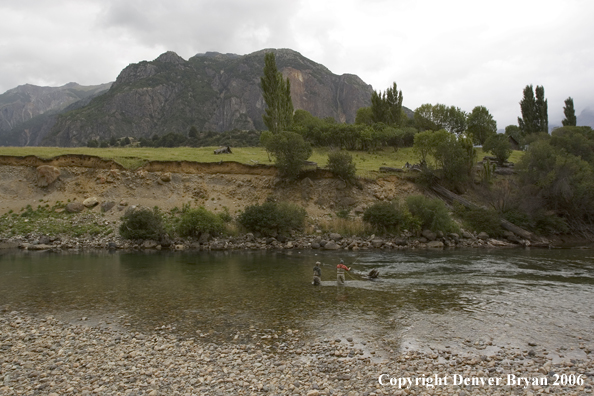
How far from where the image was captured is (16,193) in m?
44.6

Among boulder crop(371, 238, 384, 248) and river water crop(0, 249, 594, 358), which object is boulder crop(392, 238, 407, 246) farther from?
river water crop(0, 249, 594, 358)

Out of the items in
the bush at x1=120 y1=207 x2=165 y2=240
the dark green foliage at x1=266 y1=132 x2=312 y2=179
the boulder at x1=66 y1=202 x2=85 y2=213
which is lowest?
the bush at x1=120 y1=207 x2=165 y2=240

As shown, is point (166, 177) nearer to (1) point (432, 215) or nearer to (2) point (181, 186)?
(2) point (181, 186)

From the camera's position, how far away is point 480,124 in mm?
83125

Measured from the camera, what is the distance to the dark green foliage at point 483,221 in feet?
139

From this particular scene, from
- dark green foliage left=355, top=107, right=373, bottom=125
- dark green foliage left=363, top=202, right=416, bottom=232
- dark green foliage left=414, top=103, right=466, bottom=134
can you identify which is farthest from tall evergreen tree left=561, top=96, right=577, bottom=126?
dark green foliage left=363, top=202, right=416, bottom=232

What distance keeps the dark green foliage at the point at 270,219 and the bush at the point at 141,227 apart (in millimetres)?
8331

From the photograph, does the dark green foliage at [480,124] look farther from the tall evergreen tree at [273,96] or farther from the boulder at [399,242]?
the boulder at [399,242]

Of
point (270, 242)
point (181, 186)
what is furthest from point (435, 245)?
point (181, 186)

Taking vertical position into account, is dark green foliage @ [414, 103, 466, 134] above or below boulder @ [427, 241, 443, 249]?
above

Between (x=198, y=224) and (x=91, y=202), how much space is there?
1487 cm

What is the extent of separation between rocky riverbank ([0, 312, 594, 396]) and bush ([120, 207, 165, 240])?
25.8 m

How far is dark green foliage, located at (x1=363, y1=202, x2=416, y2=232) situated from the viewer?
41031 millimetres

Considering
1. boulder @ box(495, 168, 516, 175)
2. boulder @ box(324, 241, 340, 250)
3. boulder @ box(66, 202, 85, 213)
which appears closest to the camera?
boulder @ box(324, 241, 340, 250)
